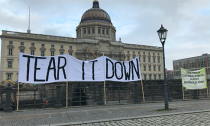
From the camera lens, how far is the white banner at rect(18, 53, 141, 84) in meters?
10.7

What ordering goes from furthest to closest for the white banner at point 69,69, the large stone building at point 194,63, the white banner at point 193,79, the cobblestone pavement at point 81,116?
1. the large stone building at point 194,63
2. the white banner at point 193,79
3. the white banner at point 69,69
4. the cobblestone pavement at point 81,116

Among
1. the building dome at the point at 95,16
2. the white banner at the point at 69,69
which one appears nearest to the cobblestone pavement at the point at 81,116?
the white banner at the point at 69,69

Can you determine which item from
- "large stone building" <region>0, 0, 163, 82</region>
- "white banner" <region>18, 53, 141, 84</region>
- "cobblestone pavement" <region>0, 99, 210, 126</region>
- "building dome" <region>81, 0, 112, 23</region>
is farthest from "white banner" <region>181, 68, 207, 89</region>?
"building dome" <region>81, 0, 112, 23</region>

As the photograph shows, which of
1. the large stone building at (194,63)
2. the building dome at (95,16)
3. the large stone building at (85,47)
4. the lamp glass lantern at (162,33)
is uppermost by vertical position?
the building dome at (95,16)

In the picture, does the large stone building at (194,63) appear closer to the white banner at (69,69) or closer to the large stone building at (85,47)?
the large stone building at (85,47)

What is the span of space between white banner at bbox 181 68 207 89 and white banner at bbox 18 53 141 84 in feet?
17.3

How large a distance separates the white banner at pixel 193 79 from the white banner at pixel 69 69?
526 cm

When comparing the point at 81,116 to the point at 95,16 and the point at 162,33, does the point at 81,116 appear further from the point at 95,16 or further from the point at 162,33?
the point at 95,16

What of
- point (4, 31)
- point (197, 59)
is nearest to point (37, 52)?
point (4, 31)

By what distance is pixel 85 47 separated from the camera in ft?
212

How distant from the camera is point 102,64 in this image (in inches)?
512

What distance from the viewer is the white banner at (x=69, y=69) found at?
35.2ft

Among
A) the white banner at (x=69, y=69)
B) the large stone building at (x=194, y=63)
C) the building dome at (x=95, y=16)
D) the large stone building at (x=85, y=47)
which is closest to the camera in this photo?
the white banner at (x=69, y=69)

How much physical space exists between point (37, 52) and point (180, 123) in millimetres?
57387
